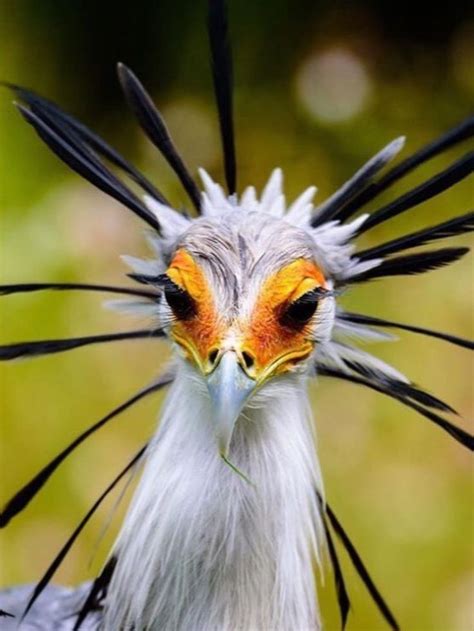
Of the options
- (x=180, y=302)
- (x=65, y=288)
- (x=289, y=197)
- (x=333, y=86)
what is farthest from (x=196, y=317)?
(x=333, y=86)

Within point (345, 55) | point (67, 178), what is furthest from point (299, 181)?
point (67, 178)

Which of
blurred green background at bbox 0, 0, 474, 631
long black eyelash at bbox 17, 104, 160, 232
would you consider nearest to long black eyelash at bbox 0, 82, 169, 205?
long black eyelash at bbox 17, 104, 160, 232

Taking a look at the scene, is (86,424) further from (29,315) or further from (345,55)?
(345,55)

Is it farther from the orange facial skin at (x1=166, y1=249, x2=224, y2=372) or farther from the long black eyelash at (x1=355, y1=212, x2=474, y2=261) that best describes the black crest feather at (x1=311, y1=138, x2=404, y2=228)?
the orange facial skin at (x1=166, y1=249, x2=224, y2=372)

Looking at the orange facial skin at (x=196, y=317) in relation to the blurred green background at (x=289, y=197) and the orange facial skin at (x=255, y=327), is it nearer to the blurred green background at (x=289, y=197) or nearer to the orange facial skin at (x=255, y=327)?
the orange facial skin at (x=255, y=327)

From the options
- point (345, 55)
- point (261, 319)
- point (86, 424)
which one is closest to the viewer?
point (261, 319)
